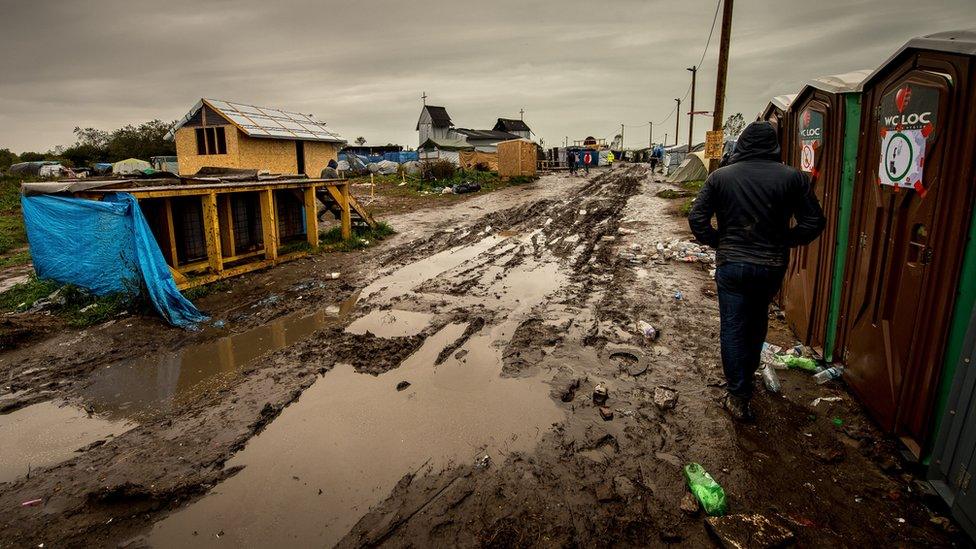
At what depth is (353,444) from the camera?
3455 millimetres

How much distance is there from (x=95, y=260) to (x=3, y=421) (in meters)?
3.36

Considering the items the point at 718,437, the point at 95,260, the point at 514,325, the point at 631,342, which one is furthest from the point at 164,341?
the point at 718,437

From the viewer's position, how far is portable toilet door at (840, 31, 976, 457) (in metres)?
2.72

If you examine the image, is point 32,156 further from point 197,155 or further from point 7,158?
point 197,155

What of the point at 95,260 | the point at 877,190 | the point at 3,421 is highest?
the point at 877,190

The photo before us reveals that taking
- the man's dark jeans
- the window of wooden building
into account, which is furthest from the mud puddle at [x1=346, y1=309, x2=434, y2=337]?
the window of wooden building

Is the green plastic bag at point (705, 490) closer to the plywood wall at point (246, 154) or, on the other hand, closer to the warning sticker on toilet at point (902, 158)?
the warning sticker on toilet at point (902, 158)

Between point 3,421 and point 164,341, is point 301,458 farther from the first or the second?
point 164,341

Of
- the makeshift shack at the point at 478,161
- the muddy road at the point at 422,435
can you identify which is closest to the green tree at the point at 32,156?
the makeshift shack at the point at 478,161

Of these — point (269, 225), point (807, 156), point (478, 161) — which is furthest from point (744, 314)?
point (478, 161)

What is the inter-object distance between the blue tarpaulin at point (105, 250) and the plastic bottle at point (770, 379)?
6.24 m

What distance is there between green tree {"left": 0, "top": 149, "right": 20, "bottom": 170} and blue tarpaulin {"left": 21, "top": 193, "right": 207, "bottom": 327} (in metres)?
43.2

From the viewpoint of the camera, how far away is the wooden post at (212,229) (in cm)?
782

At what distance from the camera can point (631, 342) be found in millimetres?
5129
